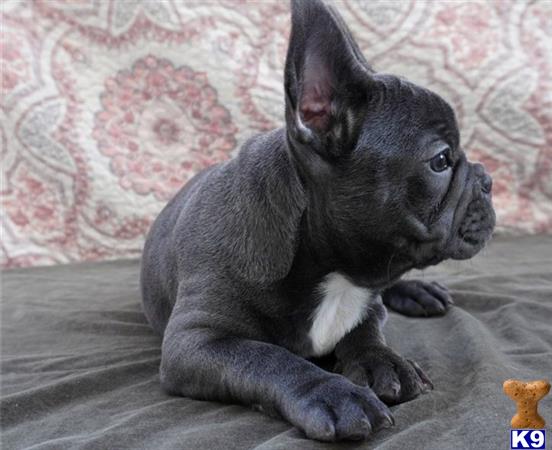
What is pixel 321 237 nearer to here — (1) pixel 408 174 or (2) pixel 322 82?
(1) pixel 408 174

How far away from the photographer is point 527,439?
134cm

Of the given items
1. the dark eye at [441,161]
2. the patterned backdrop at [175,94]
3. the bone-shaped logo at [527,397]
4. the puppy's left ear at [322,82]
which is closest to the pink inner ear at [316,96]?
the puppy's left ear at [322,82]

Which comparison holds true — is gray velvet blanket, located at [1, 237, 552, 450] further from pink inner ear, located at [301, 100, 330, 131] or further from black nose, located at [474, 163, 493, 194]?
pink inner ear, located at [301, 100, 330, 131]

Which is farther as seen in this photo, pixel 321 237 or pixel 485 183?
pixel 485 183

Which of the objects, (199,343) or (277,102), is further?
(277,102)

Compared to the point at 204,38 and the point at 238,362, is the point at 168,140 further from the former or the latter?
the point at 238,362

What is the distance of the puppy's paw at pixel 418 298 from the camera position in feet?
7.83

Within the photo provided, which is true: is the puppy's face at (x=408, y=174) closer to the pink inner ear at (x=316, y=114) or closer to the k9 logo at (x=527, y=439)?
the pink inner ear at (x=316, y=114)

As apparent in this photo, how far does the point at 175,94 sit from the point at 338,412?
7.49ft

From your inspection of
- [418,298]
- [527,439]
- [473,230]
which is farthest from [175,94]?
[527,439]

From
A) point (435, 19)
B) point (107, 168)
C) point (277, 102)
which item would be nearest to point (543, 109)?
point (435, 19)

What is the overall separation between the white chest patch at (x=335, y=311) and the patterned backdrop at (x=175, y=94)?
1.69 metres

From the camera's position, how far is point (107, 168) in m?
3.43

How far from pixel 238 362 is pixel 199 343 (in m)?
0.13
